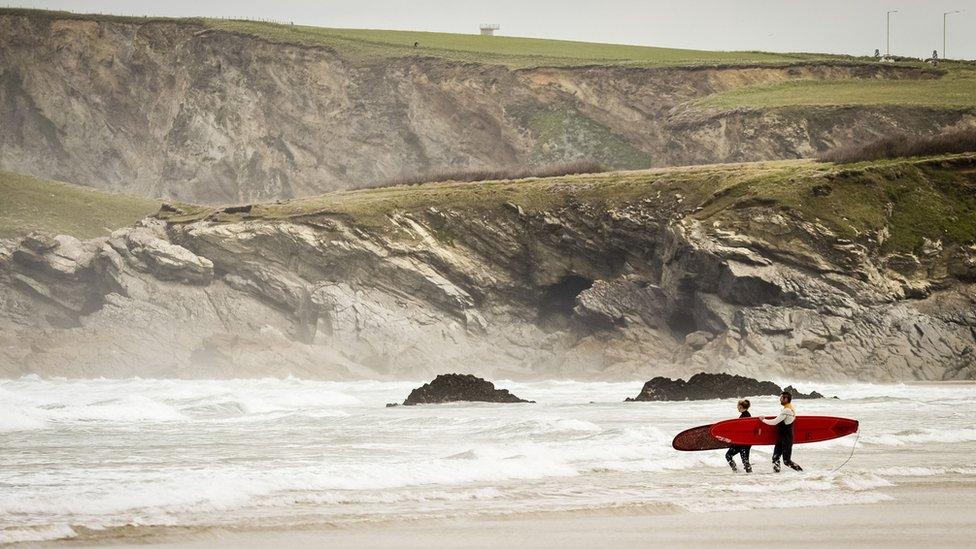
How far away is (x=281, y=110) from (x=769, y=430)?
69990 millimetres

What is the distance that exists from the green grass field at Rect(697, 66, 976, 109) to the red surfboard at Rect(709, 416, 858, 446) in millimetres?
48626

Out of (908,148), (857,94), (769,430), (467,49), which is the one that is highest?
(467,49)

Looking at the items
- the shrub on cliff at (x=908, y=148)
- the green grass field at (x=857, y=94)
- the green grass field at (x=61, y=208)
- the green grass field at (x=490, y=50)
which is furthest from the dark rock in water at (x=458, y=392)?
the green grass field at (x=490, y=50)

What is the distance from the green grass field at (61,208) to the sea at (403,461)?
106 ft

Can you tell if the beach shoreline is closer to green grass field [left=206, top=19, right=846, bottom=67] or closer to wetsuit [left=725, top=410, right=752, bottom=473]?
wetsuit [left=725, top=410, right=752, bottom=473]

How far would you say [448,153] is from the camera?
8006 cm

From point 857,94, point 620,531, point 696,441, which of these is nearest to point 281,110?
point 857,94

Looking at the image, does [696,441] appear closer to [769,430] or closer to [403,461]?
[769,430]

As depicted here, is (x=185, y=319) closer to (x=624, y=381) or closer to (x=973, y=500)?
(x=624, y=381)

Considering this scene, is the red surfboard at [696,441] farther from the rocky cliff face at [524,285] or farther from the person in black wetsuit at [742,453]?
the rocky cliff face at [524,285]

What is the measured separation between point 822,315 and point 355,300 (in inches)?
720

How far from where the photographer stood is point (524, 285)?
53250 millimetres

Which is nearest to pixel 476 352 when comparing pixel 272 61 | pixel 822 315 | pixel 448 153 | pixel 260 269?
pixel 260 269

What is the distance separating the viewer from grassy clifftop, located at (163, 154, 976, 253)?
45625 millimetres
